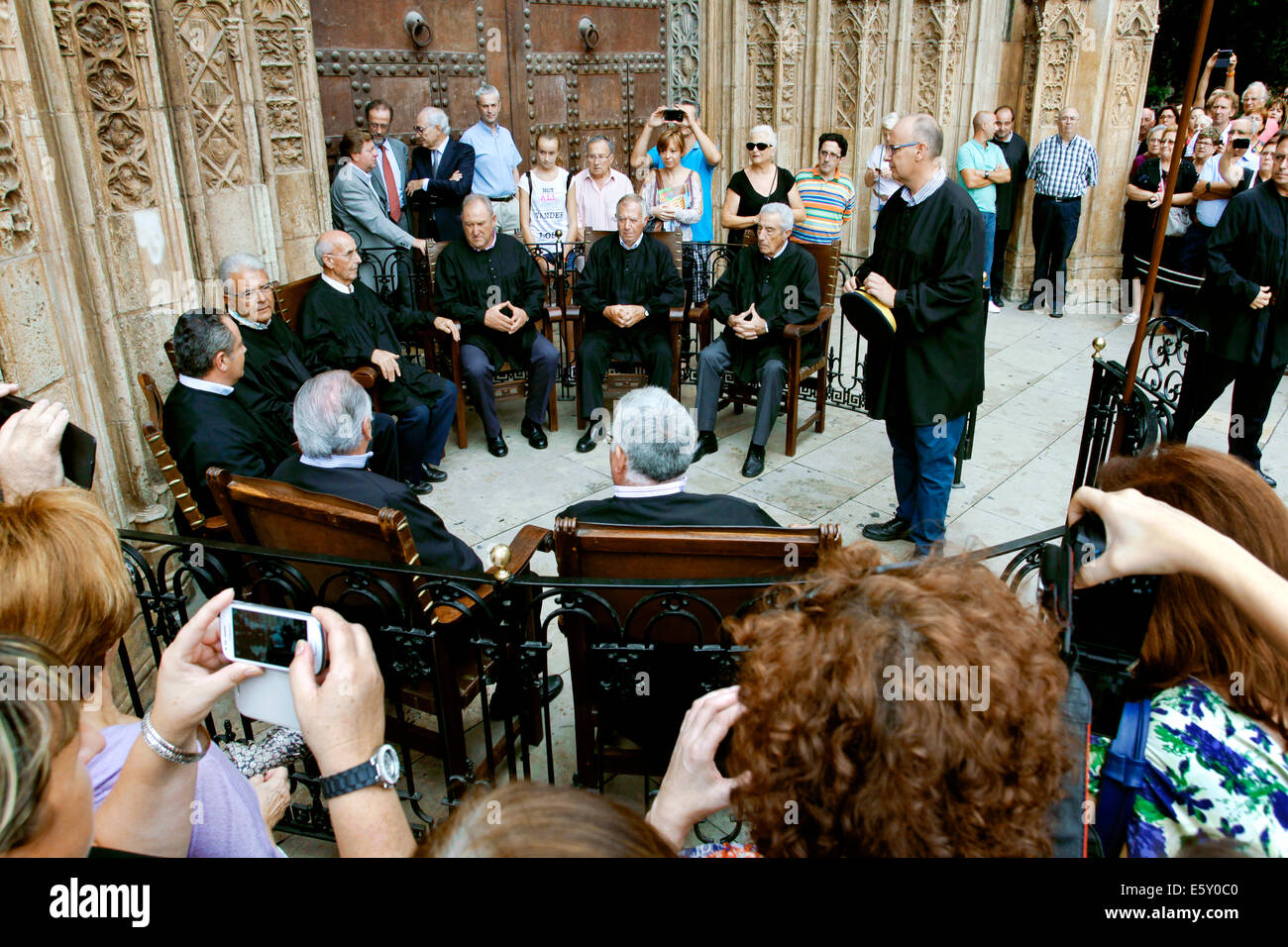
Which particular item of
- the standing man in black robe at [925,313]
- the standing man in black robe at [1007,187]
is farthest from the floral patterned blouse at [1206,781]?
the standing man in black robe at [1007,187]

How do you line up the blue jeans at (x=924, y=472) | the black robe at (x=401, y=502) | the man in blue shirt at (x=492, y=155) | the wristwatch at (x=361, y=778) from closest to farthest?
the wristwatch at (x=361, y=778) → the black robe at (x=401, y=502) → the blue jeans at (x=924, y=472) → the man in blue shirt at (x=492, y=155)

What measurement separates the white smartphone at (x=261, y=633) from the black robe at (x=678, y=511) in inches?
58.3

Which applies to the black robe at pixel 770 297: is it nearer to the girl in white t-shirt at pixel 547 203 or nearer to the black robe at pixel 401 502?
the girl in white t-shirt at pixel 547 203

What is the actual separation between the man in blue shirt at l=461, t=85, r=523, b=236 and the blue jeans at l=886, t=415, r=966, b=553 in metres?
3.92

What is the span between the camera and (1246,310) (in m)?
5.01

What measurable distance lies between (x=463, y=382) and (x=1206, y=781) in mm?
5047

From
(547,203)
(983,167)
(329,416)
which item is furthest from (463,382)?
(983,167)

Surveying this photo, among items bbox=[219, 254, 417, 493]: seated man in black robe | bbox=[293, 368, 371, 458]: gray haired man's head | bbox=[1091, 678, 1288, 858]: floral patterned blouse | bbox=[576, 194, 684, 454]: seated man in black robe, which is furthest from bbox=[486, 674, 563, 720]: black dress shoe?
bbox=[576, 194, 684, 454]: seated man in black robe

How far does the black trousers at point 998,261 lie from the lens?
9.59 meters

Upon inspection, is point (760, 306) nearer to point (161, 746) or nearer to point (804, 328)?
point (804, 328)

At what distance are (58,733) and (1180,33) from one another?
2085 centimetres

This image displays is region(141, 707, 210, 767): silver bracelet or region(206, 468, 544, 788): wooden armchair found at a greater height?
region(141, 707, 210, 767): silver bracelet

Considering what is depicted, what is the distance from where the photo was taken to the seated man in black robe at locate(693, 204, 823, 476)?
18.7ft

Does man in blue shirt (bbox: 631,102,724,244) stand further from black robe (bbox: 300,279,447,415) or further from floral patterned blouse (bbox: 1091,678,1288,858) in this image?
floral patterned blouse (bbox: 1091,678,1288,858)
